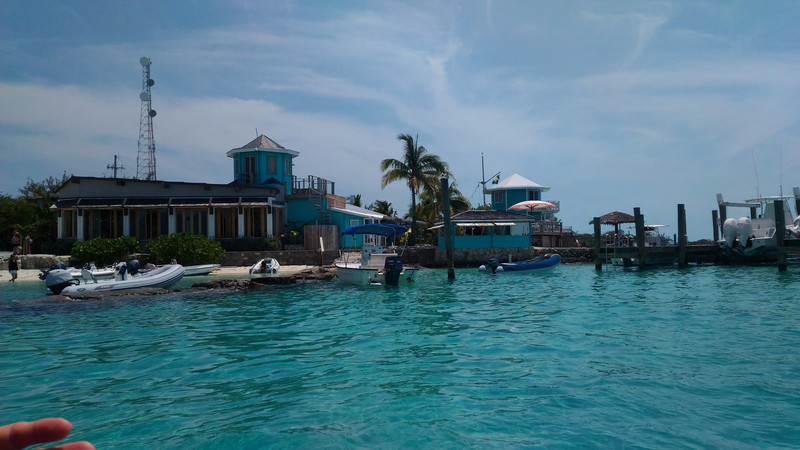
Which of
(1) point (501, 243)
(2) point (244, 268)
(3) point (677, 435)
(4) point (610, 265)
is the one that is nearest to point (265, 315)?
(3) point (677, 435)

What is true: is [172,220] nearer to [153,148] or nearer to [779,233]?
[153,148]

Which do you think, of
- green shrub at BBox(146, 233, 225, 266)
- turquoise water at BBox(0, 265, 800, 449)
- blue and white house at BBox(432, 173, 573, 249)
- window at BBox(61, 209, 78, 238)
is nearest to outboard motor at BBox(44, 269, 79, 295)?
turquoise water at BBox(0, 265, 800, 449)

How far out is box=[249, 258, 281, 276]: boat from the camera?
30.1 m

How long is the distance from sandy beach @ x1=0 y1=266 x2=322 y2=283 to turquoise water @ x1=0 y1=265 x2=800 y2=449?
13.6 meters

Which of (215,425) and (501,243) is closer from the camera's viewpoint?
(215,425)

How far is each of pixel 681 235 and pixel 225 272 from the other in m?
26.2

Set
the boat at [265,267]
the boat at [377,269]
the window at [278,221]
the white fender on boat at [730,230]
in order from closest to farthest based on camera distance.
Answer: the boat at [377,269]
the boat at [265,267]
the white fender on boat at [730,230]
the window at [278,221]

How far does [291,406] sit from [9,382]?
4788mm

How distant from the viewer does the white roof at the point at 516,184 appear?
4956cm

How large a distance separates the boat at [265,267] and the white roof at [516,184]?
26.1m

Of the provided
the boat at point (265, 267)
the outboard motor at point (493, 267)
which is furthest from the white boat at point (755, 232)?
the boat at point (265, 267)

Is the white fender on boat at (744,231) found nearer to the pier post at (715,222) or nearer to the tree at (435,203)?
the pier post at (715,222)

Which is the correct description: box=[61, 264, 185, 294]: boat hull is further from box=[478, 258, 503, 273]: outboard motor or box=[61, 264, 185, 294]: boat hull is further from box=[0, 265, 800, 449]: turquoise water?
box=[478, 258, 503, 273]: outboard motor

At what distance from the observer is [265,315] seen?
47.8 feet
